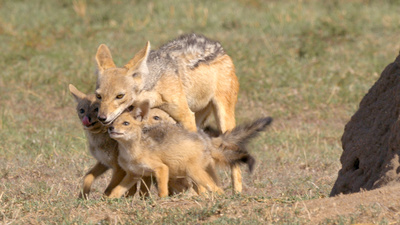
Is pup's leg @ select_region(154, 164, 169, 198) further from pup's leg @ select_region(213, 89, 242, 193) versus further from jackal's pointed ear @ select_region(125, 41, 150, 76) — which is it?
pup's leg @ select_region(213, 89, 242, 193)

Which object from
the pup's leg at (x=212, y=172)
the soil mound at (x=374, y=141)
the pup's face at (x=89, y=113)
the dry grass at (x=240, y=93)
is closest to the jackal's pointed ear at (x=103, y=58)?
the pup's face at (x=89, y=113)

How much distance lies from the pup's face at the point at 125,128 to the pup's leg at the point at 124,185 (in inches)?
14.8

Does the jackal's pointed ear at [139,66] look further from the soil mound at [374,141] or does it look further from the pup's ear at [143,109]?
the soil mound at [374,141]

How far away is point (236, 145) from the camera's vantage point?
672cm

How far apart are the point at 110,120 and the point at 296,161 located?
9.82 feet

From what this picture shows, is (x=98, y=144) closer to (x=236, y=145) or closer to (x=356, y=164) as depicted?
(x=236, y=145)

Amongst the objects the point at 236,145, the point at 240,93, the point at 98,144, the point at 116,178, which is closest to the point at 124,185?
the point at 116,178

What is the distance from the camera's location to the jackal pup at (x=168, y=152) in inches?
244

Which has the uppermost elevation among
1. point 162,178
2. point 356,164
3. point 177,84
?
point 177,84

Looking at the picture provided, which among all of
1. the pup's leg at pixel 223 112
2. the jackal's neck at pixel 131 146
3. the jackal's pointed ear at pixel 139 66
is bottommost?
the pup's leg at pixel 223 112

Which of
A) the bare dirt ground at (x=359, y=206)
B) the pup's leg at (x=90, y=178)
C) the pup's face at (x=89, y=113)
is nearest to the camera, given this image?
the bare dirt ground at (x=359, y=206)

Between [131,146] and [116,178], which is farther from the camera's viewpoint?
[116,178]

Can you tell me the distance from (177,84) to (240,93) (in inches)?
163

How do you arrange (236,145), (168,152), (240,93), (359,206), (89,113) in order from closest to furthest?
1. (359,206)
2. (168,152)
3. (89,113)
4. (236,145)
5. (240,93)
